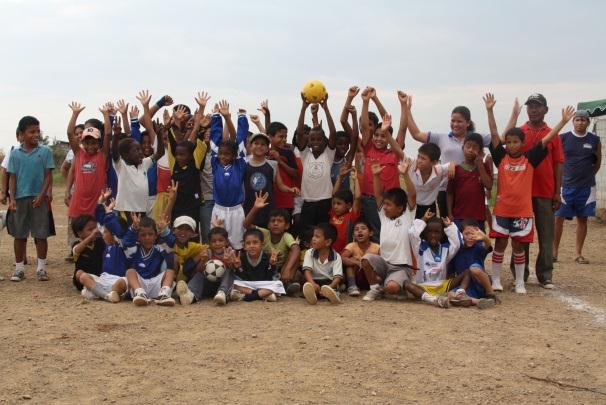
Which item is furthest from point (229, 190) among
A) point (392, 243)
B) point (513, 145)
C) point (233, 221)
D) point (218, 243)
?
point (513, 145)

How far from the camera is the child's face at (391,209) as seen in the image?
22.6ft

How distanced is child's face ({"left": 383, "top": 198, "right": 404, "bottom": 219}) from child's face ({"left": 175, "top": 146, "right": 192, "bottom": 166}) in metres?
2.18

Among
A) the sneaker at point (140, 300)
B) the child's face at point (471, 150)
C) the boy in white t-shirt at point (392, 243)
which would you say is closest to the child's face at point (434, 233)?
the boy in white t-shirt at point (392, 243)

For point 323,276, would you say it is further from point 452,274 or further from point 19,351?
point 19,351

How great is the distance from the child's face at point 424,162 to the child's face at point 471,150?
0.37 metres

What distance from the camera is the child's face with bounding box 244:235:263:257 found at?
6.85 m

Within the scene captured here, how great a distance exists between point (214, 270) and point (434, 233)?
2179 millimetres

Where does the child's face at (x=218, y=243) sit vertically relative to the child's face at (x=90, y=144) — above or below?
below

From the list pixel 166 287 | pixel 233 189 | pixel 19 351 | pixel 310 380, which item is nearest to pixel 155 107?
pixel 233 189

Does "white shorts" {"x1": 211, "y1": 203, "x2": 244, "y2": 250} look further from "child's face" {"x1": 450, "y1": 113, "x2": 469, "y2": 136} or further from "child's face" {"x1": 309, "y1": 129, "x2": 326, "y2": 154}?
"child's face" {"x1": 450, "y1": 113, "x2": 469, "y2": 136}

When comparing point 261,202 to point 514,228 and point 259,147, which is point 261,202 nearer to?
point 259,147

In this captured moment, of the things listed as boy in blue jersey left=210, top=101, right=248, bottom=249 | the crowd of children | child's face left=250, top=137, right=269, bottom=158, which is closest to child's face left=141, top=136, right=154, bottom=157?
the crowd of children

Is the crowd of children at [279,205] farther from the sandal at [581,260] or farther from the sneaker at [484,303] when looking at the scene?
the sandal at [581,260]

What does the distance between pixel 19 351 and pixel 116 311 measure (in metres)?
1.31
